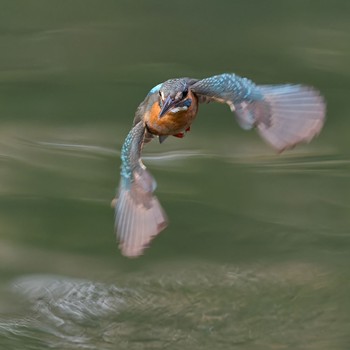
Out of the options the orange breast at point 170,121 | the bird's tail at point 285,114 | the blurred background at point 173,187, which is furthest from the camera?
the blurred background at point 173,187

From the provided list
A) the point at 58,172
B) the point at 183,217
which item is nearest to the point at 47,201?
the point at 58,172

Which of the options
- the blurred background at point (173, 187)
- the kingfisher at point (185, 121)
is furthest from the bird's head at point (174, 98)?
the blurred background at point (173, 187)

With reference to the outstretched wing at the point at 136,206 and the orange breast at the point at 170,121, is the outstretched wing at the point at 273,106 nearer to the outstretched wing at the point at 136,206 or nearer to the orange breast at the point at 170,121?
the orange breast at the point at 170,121

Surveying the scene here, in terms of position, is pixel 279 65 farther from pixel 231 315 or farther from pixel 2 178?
pixel 231 315

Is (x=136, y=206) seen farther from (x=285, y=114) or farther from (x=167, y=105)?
(x=285, y=114)

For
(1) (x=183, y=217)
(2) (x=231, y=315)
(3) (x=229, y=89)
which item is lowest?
(2) (x=231, y=315)
